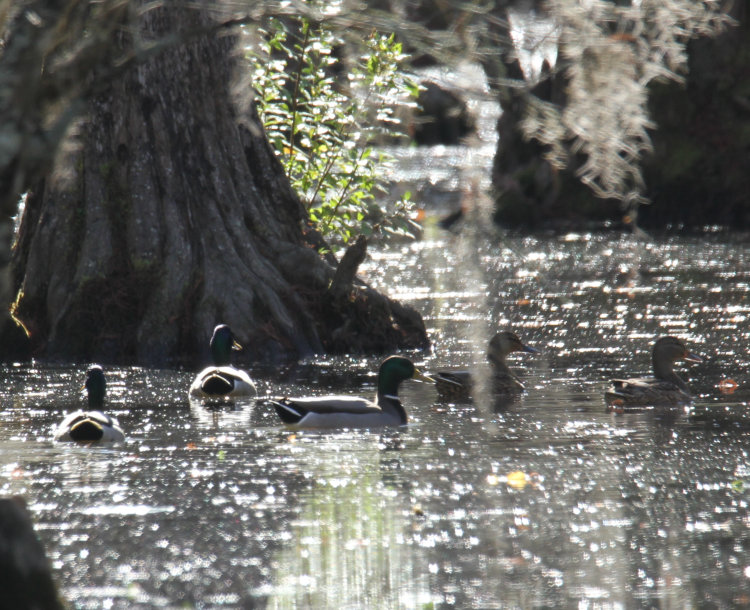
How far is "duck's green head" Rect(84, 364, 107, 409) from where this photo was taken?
13617mm

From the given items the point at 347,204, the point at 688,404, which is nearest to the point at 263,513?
the point at 688,404

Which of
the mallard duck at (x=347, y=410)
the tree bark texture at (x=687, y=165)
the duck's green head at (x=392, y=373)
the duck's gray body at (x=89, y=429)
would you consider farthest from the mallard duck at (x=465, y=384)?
the tree bark texture at (x=687, y=165)

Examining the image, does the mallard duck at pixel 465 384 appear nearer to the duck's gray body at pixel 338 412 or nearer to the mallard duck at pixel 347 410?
the mallard duck at pixel 347 410

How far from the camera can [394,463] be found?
36.6 ft

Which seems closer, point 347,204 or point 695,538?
point 695,538

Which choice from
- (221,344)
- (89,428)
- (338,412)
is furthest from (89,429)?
(221,344)

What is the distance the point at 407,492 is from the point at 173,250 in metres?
9.62

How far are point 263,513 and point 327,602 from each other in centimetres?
203

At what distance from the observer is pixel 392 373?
13984 mm

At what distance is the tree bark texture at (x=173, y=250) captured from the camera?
18656 millimetres

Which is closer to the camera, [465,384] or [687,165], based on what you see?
[465,384]

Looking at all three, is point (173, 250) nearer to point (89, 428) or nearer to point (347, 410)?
point (347, 410)

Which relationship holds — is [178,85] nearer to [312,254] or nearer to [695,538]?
[312,254]

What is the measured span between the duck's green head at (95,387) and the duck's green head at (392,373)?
281cm
